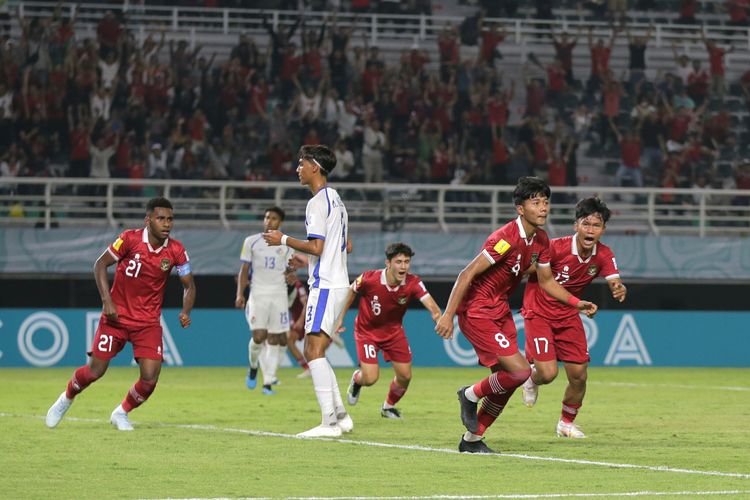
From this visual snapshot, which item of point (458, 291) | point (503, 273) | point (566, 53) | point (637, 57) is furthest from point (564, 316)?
point (637, 57)

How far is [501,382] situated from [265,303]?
8725mm

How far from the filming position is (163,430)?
13.0 m

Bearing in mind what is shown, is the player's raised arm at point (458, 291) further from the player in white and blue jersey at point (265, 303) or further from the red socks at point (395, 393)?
the player in white and blue jersey at point (265, 303)

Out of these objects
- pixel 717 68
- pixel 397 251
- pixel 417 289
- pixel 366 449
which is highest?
pixel 717 68

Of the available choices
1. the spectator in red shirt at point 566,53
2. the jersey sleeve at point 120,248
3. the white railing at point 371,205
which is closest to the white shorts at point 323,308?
the jersey sleeve at point 120,248

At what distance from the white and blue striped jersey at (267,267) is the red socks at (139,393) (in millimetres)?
6576

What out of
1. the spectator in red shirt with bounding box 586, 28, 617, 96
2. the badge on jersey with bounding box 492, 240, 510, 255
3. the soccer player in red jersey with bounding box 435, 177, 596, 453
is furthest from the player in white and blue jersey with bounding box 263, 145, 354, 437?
the spectator in red shirt with bounding box 586, 28, 617, 96

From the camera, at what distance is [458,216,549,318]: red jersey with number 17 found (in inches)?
436

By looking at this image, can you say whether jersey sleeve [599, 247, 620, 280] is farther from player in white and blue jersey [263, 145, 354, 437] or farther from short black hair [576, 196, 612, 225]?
player in white and blue jersey [263, 145, 354, 437]

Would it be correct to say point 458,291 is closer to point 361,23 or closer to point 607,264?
point 607,264

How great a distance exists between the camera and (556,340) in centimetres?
1312

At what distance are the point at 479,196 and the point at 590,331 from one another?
13.6 ft

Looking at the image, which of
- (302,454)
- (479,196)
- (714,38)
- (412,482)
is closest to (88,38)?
(479,196)

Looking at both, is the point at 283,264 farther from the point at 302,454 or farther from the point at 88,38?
the point at 88,38
